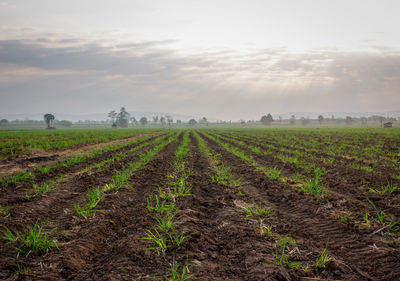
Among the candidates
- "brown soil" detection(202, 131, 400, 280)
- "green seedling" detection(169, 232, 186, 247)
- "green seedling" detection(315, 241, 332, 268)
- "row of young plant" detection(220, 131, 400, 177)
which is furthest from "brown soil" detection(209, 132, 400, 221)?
"green seedling" detection(169, 232, 186, 247)

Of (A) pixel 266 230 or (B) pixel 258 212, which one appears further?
(B) pixel 258 212

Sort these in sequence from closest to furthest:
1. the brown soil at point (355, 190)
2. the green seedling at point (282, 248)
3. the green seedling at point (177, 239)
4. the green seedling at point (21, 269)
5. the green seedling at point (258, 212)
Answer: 1. the green seedling at point (21, 269)
2. the green seedling at point (282, 248)
3. the green seedling at point (177, 239)
4. the green seedling at point (258, 212)
5. the brown soil at point (355, 190)

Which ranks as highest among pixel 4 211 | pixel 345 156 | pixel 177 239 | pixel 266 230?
pixel 4 211

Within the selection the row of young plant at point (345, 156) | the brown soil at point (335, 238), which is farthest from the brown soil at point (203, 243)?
the row of young plant at point (345, 156)

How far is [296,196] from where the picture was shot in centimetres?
657

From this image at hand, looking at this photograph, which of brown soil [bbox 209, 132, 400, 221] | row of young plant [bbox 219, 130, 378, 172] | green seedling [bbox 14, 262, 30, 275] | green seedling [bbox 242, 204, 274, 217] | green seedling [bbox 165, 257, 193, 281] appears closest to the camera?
green seedling [bbox 165, 257, 193, 281]

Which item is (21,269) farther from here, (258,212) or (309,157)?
(309,157)

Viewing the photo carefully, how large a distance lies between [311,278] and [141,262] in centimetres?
229

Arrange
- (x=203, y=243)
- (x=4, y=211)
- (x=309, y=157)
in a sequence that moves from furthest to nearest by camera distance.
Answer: (x=309, y=157), (x=4, y=211), (x=203, y=243)

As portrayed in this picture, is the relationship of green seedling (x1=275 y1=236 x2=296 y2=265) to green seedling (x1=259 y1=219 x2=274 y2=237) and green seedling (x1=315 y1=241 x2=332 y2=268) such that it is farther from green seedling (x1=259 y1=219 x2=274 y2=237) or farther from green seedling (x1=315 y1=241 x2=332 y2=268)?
green seedling (x1=315 y1=241 x2=332 y2=268)

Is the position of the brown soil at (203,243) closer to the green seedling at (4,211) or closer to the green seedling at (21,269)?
the green seedling at (21,269)

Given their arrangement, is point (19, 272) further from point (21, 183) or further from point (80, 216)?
point (21, 183)

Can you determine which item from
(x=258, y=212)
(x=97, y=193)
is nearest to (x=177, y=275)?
(x=258, y=212)

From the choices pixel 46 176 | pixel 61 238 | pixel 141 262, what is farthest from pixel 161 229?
pixel 46 176
